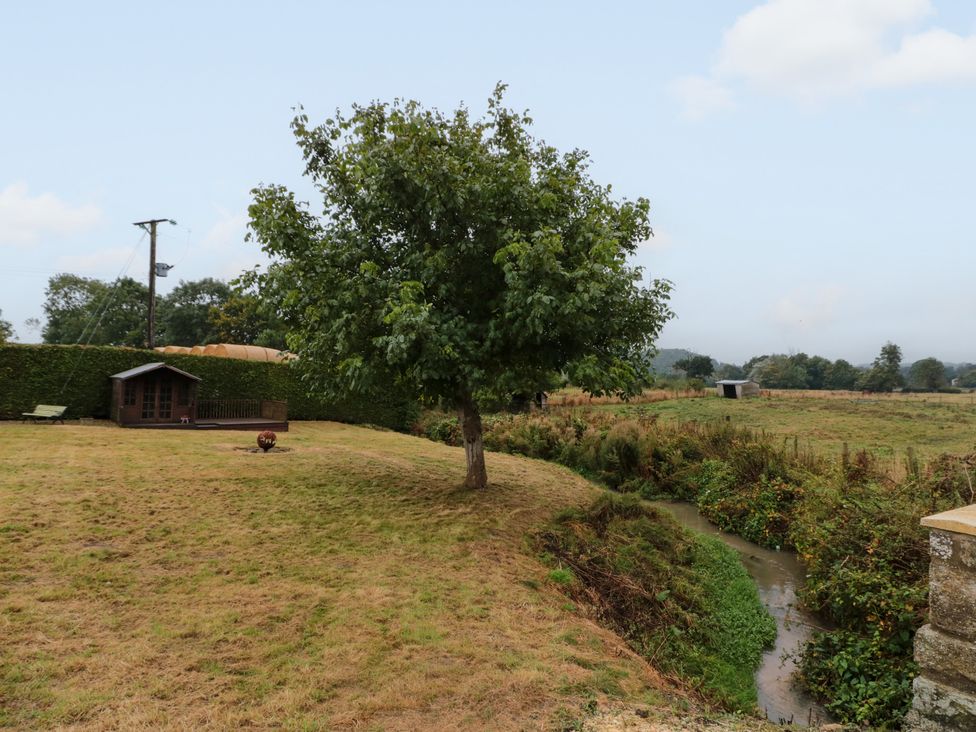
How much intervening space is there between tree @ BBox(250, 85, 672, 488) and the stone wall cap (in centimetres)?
476

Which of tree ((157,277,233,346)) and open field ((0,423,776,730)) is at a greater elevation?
tree ((157,277,233,346))

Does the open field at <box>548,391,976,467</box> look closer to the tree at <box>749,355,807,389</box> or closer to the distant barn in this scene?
the distant barn

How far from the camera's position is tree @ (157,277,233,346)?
167 ft

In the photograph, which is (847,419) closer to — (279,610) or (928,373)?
(279,610)

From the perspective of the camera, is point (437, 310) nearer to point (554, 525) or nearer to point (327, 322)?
point (327, 322)

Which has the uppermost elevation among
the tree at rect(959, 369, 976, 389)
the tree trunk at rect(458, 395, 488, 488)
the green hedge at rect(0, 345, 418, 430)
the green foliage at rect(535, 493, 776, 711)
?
the tree at rect(959, 369, 976, 389)

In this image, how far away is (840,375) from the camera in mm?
73188

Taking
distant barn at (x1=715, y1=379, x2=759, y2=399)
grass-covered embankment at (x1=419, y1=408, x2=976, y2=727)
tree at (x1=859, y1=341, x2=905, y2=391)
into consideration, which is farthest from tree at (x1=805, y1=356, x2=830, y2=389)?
grass-covered embankment at (x1=419, y1=408, x2=976, y2=727)

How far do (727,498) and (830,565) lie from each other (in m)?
5.50

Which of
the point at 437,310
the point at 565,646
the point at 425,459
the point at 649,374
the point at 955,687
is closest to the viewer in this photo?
the point at 955,687

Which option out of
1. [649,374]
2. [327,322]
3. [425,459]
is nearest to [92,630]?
[327,322]

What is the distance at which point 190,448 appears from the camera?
46.5 feet

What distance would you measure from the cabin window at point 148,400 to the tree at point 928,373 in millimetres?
66678

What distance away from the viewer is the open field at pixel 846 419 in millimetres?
17291
